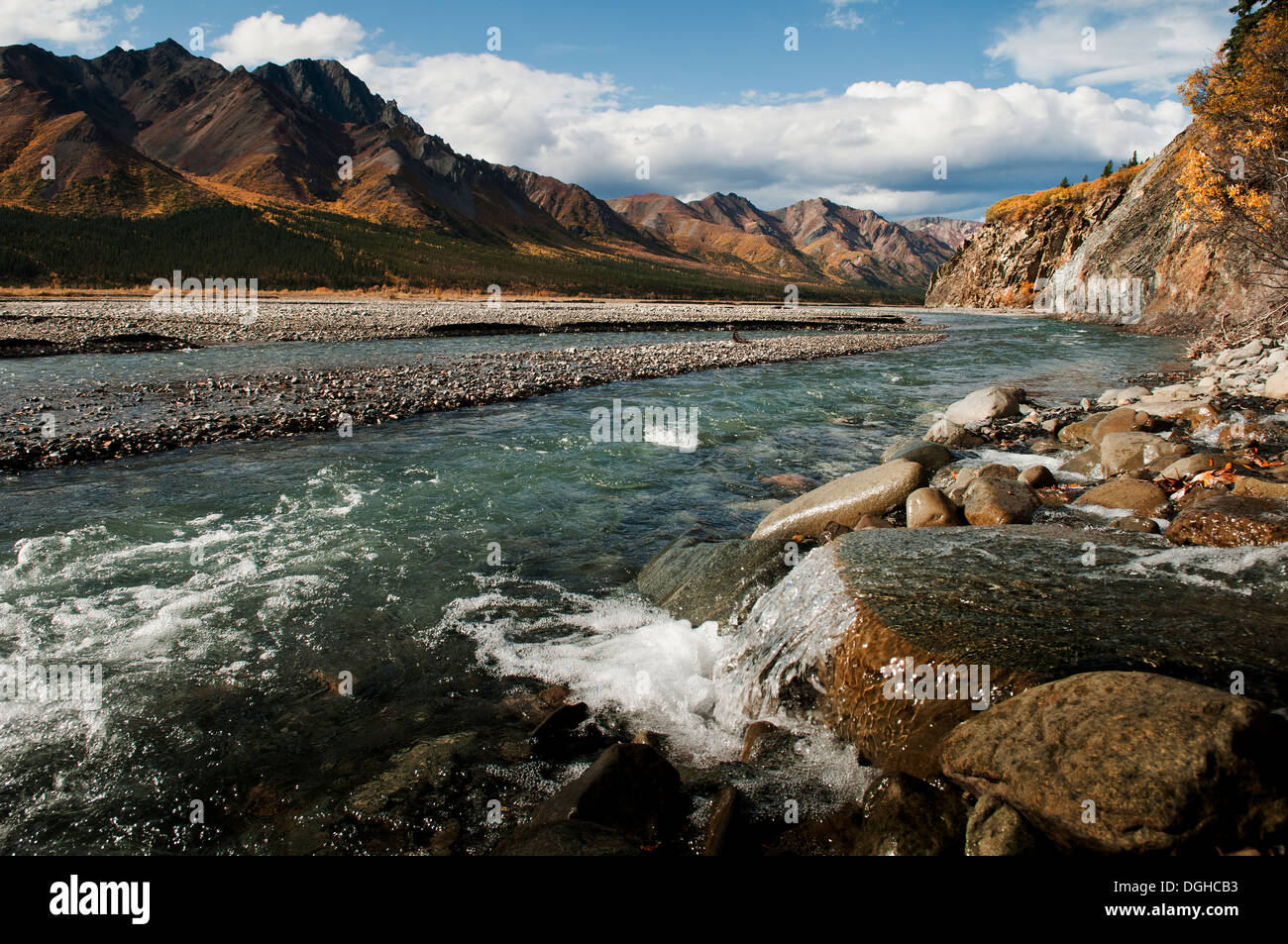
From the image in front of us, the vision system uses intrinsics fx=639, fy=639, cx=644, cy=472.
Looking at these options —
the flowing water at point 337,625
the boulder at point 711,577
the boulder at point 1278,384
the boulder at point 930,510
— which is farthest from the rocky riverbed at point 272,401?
the boulder at point 1278,384

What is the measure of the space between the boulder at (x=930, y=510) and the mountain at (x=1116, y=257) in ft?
54.3

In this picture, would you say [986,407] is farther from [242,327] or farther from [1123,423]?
[242,327]

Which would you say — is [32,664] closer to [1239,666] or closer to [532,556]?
[532,556]

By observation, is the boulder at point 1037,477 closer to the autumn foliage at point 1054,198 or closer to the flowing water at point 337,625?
the flowing water at point 337,625

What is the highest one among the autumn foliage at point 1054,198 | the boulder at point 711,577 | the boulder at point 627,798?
the autumn foliage at point 1054,198

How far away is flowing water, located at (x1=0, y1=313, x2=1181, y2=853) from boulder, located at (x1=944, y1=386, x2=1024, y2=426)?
341 cm

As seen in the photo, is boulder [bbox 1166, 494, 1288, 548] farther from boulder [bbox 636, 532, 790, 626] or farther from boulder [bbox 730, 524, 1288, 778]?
boulder [bbox 636, 532, 790, 626]

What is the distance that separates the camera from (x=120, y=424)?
1539cm

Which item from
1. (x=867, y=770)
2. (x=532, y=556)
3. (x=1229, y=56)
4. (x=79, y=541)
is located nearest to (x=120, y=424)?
(x=79, y=541)

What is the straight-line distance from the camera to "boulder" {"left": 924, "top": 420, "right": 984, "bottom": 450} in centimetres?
1491

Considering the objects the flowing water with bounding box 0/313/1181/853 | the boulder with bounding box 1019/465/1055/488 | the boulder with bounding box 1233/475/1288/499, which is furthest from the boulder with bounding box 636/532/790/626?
the boulder with bounding box 1233/475/1288/499

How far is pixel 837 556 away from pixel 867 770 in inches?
85.2

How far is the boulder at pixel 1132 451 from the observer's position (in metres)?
11.2
